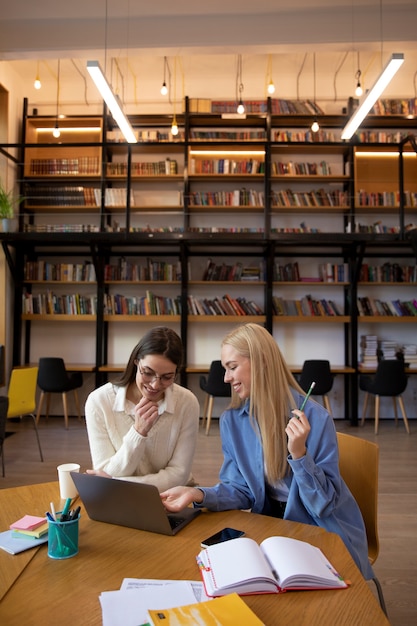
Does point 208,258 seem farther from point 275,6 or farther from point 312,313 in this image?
point 275,6

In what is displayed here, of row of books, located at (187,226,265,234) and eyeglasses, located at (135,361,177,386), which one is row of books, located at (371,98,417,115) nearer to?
row of books, located at (187,226,265,234)

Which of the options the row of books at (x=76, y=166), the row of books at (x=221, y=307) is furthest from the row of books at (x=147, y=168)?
the row of books at (x=221, y=307)

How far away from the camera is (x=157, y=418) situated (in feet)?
6.16

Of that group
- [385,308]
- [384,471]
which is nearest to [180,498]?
[384,471]

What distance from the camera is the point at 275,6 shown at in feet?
16.2

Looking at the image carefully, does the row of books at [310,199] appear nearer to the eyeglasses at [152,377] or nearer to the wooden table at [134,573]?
the eyeglasses at [152,377]

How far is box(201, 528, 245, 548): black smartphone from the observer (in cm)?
127

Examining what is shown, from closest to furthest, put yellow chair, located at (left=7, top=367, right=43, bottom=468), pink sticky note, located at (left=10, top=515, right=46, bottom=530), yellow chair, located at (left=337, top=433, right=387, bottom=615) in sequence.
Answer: pink sticky note, located at (left=10, top=515, right=46, bottom=530) < yellow chair, located at (left=337, top=433, right=387, bottom=615) < yellow chair, located at (left=7, top=367, right=43, bottom=468)

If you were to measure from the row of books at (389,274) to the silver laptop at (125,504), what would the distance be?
18.9ft

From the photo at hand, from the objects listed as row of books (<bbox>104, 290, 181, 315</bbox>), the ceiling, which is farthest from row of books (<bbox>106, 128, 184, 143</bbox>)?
row of books (<bbox>104, 290, 181, 315</bbox>)

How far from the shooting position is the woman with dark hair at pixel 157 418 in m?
1.90

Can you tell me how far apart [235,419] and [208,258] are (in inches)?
208

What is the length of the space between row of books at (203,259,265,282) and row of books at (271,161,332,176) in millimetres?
1348

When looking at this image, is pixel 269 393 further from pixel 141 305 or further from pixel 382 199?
pixel 382 199
